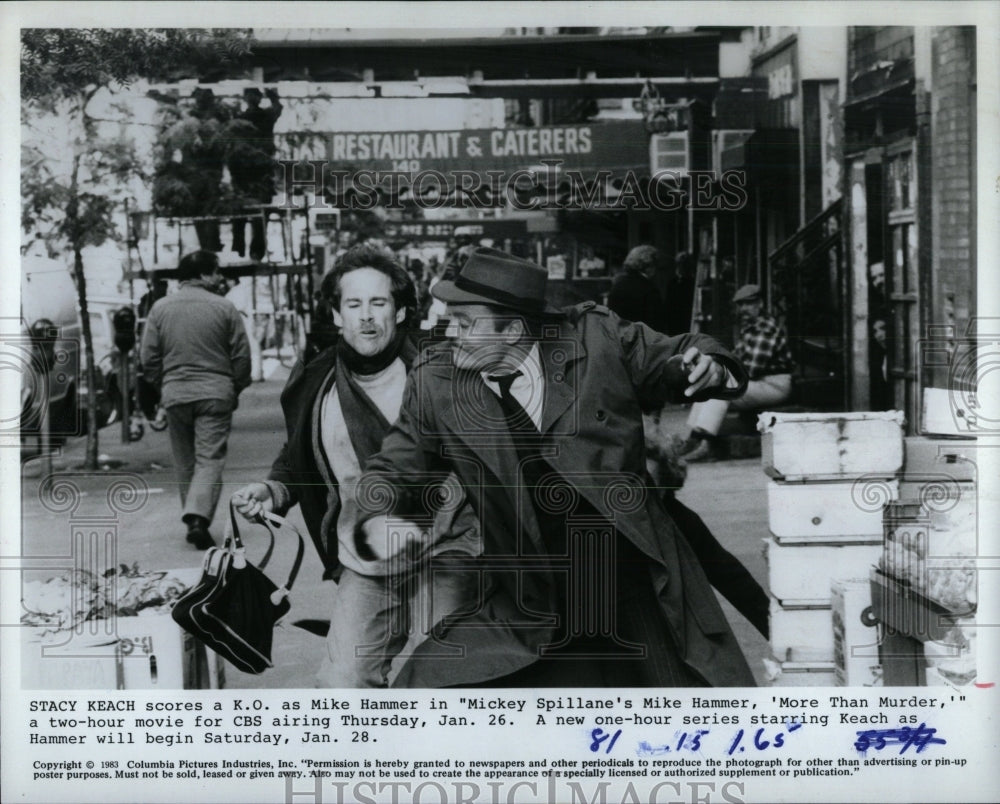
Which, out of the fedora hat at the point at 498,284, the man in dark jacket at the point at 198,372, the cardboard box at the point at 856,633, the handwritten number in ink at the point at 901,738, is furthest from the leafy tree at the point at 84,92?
the handwritten number in ink at the point at 901,738

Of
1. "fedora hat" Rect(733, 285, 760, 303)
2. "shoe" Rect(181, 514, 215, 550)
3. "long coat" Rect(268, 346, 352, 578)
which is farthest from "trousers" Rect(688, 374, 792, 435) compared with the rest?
"shoe" Rect(181, 514, 215, 550)

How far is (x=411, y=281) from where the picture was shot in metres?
7.00

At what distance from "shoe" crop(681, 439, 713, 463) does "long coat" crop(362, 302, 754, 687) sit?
191 millimetres

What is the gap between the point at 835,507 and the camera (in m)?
7.02

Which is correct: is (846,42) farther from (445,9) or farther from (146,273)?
(146,273)

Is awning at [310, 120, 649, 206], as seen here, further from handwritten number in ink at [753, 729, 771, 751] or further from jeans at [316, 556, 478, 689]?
handwritten number in ink at [753, 729, 771, 751]

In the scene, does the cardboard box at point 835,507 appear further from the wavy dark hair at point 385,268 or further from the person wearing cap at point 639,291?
the wavy dark hair at point 385,268

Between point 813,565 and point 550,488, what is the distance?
116cm

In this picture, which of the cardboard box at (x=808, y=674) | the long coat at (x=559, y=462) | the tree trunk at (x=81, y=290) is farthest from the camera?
the cardboard box at (x=808, y=674)

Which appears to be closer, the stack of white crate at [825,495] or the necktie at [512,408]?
the necktie at [512,408]

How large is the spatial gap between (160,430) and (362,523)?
36.7 inches

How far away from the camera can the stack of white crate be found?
23.0 ft

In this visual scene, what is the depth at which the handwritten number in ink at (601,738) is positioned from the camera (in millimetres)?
6984

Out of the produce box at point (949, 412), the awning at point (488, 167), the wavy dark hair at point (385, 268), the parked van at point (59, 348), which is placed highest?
the awning at point (488, 167)
